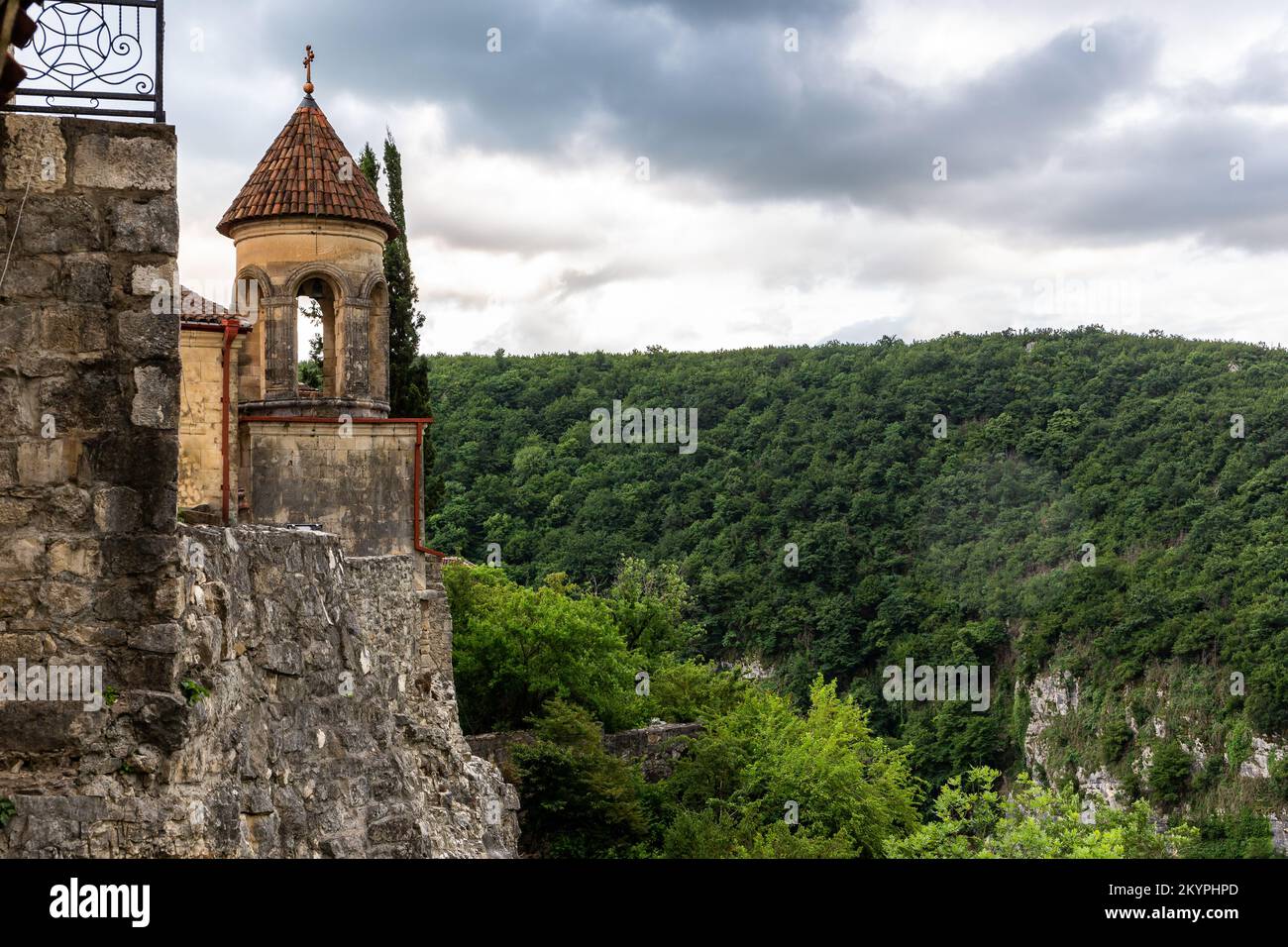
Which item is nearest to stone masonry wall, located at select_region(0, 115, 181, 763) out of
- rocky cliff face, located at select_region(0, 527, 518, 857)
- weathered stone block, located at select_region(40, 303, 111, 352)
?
weathered stone block, located at select_region(40, 303, 111, 352)

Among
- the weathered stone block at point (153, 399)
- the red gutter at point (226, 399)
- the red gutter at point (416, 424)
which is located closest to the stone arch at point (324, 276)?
the red gutter at point (416, 424)

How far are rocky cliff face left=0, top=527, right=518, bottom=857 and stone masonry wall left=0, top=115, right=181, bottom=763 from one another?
0.50 ft

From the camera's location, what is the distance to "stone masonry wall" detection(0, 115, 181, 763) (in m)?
6.21

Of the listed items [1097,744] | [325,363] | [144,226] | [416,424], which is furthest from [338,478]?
[1097,744]

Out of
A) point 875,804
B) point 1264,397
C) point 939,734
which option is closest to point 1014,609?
point 939,734

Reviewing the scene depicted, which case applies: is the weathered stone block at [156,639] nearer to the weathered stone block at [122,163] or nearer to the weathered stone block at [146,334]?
the weathered stone block at [146,334]

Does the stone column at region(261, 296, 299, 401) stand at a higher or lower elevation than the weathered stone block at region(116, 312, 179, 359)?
higher

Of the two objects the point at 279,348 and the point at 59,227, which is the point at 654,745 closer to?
the point at 279,348

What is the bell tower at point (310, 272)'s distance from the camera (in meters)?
18.2

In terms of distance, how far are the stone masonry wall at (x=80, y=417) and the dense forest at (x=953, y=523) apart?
40.6 meters

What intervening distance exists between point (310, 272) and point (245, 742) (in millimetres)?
11346

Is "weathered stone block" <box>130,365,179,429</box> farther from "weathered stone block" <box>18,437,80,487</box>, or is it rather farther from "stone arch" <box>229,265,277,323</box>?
"stone arch" <box>229,265,277,323</box>

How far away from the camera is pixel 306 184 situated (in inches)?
723
